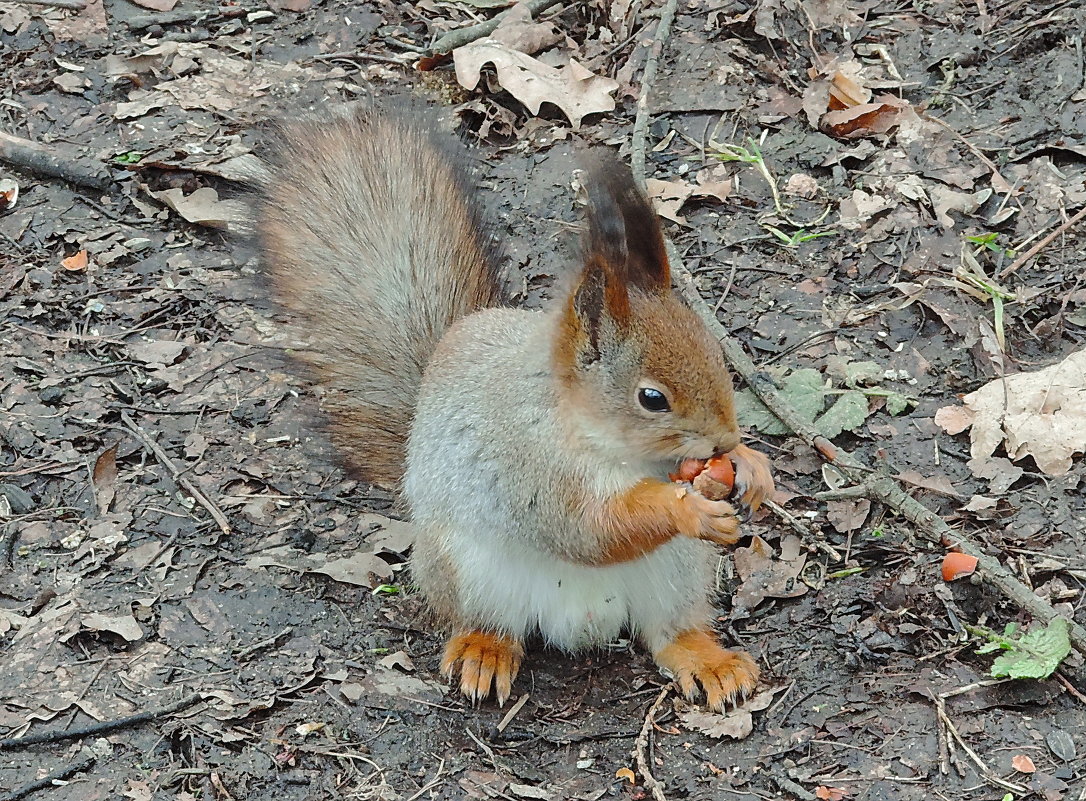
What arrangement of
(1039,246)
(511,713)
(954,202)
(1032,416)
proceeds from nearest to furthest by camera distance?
1. (511,713)
2. (1032,416)
3. (1039,246)
4. (954,202)

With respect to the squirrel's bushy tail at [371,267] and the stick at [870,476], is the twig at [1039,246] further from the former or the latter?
the squirrel's bushy tail at [371,267]

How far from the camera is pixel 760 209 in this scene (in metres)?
3.85

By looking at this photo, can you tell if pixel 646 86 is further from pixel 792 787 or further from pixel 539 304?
pixel 792 787

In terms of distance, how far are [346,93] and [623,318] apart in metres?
2.65

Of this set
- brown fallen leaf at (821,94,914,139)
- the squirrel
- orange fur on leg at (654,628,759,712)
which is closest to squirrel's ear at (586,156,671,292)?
the squirrel

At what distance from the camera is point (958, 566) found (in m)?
2.63

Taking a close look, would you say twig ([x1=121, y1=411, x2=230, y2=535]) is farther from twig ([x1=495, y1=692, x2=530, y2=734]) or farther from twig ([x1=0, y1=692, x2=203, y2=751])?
twig ([x1=495, y1=692, x2=530, y2=734])

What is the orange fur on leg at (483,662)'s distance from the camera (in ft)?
8.75

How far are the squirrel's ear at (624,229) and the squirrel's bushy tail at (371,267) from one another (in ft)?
2.96

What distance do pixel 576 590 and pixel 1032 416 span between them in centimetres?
126

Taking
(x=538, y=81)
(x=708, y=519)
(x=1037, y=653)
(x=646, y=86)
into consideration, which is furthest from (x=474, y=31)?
(x=1037, y=653)

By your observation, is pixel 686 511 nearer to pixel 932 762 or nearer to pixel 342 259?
pixel 932 762

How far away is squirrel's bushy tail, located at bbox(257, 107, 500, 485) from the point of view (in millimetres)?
2998

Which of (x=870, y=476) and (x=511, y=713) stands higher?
(x=870, y=476)
